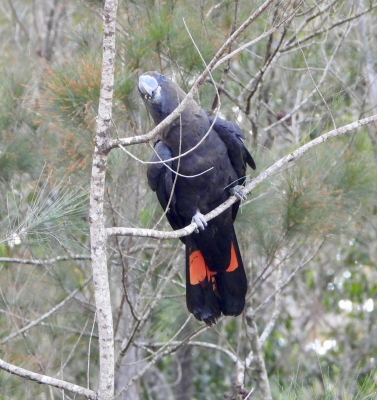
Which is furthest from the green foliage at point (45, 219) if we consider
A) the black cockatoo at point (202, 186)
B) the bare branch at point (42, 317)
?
the bare branch at point (42, 317)

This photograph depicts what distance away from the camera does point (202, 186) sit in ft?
8.52

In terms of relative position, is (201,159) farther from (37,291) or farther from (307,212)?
(37,291)

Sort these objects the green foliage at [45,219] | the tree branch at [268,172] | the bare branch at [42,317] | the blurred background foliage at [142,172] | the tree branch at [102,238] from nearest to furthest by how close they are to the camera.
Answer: the tree branch at [102,238], the tree branch at [268,172], the green foliage at [45,219], the blurred background foliage at [142,172], the bare branch at [42,317]

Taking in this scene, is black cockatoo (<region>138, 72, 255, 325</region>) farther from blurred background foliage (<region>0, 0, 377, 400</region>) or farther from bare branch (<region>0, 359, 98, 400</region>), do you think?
bare branch (<region>0, 359, 98, 400</region>)

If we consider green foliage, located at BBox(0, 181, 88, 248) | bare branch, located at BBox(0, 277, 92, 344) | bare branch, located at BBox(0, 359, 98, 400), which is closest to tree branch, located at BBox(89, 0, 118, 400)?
bare branch, located at BBox(0, 359, 98, 400)

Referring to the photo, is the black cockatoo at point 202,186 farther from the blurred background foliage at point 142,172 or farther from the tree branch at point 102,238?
the tree branch at point 102,238

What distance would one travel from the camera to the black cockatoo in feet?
8.35

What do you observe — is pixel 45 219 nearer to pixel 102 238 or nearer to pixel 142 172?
pixel 102 238

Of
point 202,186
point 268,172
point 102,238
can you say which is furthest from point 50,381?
point 202,186

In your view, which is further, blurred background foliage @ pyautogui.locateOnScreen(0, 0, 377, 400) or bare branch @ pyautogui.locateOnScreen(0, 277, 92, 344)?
bare branch @ pyautogui.locateOnScreen(0, 277, 92, 344)

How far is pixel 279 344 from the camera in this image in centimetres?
475

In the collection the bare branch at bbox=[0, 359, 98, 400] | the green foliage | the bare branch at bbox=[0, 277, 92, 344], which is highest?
the green foliage

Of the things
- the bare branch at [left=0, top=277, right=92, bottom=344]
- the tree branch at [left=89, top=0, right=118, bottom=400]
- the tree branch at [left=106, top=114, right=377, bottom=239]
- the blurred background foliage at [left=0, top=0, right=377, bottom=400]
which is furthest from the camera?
the bare branch at [left=0, top=277, right=92, bottom=344]

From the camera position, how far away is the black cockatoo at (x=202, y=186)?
100 inches
